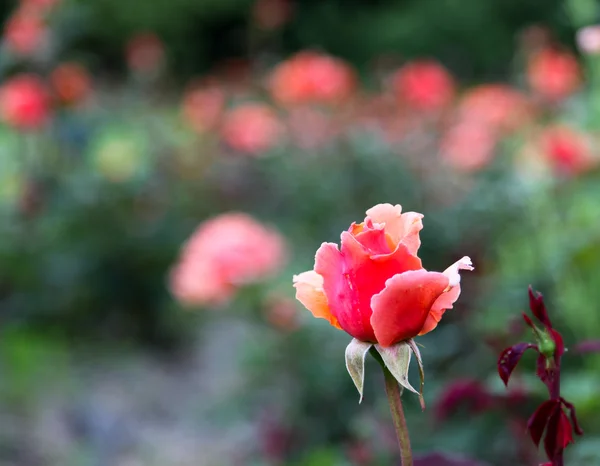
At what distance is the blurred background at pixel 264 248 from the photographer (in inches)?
58.9

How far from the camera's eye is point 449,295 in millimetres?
505

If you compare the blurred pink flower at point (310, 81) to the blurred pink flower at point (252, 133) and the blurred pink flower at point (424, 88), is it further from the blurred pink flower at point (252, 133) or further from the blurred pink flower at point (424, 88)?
the blurred pink flower at point (424, 88)

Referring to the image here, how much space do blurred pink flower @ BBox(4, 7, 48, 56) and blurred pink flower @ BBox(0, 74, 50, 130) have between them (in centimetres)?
13

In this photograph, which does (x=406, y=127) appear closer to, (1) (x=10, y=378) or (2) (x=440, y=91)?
(2) (x=440, y=91)

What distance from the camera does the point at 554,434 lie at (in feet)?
1.59

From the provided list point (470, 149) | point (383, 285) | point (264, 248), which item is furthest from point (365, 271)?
point (470, 149)

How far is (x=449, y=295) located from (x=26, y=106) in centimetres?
245

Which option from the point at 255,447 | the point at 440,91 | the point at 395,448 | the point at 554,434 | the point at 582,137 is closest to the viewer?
the point at 554,434

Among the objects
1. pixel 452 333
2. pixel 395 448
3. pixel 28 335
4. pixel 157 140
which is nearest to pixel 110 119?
pixel 157 140

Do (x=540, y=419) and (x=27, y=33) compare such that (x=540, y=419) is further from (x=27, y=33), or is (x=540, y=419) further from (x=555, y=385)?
(x=27, y=33)

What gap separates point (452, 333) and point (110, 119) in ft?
8.46

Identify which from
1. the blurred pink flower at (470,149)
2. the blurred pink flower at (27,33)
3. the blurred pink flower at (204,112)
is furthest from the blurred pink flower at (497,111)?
the blurred pink flower at (27,33)

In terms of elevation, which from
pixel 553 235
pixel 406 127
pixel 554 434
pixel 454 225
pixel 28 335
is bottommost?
pixel 28 335

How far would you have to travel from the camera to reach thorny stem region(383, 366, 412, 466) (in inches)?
18.8
